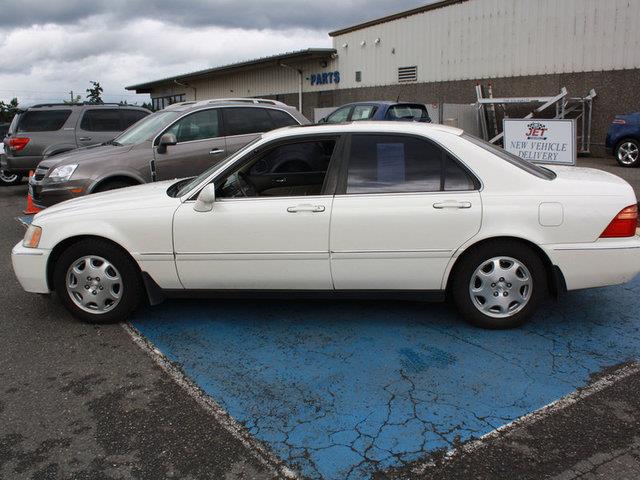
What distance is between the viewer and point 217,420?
3.08 m

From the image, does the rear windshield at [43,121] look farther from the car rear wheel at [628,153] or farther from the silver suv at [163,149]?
the car rear wheel at [628,153]

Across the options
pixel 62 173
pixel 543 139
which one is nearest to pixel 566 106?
pixel 543 139


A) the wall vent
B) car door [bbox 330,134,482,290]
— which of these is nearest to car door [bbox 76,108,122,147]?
car door [bbox 330,134,482,290]

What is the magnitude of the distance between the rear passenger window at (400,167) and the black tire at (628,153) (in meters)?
10.8

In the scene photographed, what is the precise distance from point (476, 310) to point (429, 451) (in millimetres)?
1568

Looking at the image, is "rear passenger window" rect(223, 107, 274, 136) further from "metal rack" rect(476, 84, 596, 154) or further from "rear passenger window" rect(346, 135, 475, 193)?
"metal rack" rect(476, 84, 596, 154)

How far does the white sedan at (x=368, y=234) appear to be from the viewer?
3951 millimetres

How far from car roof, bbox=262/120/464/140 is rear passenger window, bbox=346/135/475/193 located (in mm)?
62

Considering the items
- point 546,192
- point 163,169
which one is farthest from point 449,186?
point 163,169

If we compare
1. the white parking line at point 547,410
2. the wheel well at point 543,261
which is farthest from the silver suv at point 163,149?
the white parking line at point 547,410

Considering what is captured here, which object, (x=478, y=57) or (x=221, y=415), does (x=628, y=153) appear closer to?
(x=478, y=57)

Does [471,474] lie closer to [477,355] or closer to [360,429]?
[360,429]

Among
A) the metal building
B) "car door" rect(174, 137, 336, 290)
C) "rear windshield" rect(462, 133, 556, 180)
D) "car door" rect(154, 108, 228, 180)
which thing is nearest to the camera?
"car door" rect(174, 137, 336, 290)

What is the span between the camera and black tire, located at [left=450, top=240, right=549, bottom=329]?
3.99 m
